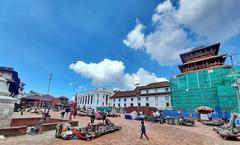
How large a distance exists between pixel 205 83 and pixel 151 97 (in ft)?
66.8

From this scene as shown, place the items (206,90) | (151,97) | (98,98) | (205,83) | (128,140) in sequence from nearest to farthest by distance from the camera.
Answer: (128,140), (206,90), (205,83), (151,97), (98,98)

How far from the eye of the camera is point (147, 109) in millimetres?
38938

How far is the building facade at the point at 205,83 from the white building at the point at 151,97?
688 cm

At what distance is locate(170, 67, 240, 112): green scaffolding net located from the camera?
34.4 m

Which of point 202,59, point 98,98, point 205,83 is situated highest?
point 202,59

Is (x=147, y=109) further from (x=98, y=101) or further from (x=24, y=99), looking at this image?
(x=24, y=99)

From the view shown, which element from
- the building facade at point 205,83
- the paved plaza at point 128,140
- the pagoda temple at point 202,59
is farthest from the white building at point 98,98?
the paved plaza at point 128,140

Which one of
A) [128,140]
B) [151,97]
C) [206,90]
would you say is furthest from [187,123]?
[151,97]

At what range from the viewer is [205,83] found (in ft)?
128

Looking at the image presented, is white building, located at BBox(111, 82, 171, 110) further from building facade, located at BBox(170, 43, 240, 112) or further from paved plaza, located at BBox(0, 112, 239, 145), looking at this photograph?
paved plaza, located at BBox(0, 112, 239, 145)

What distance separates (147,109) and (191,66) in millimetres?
20518

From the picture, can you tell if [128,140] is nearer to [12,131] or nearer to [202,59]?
[12,131]

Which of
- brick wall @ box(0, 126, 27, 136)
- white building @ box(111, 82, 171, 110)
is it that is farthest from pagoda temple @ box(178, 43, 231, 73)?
brick wall @ box(0, 126, 27, 136)

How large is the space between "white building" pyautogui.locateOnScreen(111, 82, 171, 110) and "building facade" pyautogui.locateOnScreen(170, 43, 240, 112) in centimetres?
688
